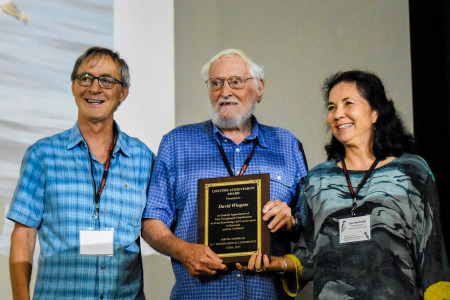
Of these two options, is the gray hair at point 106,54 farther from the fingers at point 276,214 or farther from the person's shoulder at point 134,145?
the fingers at point 276,214

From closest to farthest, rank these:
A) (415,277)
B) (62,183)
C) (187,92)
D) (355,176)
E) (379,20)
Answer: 1. (415,277)
2. (355,176)
3. (62,183)
4. (379,20)
5. (187,92)

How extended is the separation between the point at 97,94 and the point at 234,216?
2.99 feet

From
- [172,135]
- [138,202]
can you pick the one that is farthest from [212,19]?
[138,202]

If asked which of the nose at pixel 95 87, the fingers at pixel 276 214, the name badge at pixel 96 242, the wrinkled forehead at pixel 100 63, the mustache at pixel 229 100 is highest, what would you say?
the wrinkled forehead at pixel 100 63

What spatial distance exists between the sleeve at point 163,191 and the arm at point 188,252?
89 mm

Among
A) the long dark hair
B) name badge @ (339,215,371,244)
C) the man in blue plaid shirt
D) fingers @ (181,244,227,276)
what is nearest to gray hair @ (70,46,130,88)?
the man in blue plaid shirt

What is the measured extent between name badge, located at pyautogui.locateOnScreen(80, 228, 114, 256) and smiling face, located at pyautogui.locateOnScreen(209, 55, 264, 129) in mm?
798

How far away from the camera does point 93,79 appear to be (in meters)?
3.20

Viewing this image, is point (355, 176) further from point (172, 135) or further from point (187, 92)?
point (187, 92)

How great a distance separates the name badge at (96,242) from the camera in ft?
9.75

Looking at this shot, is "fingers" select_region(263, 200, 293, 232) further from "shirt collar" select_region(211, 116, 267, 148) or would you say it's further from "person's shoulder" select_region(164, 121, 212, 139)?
"person's shoulder" select_region(164, 121, 212, 139)

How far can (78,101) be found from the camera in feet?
10.5

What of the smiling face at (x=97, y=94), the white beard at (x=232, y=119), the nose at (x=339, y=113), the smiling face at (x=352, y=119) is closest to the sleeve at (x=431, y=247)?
the smiling face at (x=352, y=119)

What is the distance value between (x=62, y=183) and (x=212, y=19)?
6.04 feet
